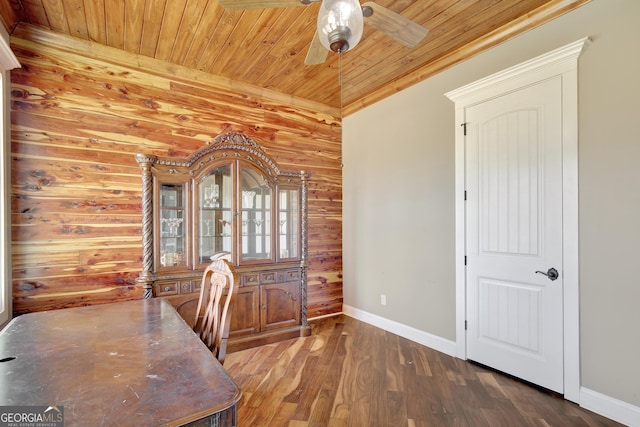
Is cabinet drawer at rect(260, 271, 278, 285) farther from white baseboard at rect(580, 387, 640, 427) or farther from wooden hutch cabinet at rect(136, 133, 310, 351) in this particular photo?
white baseboard at rect(580, 387, 640, 427)

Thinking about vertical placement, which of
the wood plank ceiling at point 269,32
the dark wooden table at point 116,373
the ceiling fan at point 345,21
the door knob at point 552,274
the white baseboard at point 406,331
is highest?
the wood plank ceiling at point 269,32

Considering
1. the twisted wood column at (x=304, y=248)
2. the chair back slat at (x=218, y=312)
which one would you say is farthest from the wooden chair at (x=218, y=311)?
the twisted wood column at (x=304, y=248)

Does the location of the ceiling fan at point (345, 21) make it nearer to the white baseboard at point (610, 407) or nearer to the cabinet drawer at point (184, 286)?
the cabinet drawer at point (184, 286)

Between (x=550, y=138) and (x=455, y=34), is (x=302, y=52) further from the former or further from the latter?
(x=550, y=138)

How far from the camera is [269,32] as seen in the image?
8.43 feet

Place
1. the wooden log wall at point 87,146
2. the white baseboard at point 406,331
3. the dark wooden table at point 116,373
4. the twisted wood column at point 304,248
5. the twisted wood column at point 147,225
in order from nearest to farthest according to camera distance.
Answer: the dark wooden table at point 116,373 → the wooden log wall at point 87,146 → the twisted wood column at point 147,225 → the white baseboard at point 406,331 → the twisted wood column at point 304,248

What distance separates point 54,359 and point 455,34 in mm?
3423

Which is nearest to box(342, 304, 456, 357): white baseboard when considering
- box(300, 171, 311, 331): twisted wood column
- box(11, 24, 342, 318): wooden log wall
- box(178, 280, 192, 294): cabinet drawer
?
box(300, 171, 311, 331): twisted wood column

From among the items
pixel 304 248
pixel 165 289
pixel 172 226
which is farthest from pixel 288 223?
pixel 165 289

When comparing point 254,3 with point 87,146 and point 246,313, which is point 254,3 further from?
point 246,313

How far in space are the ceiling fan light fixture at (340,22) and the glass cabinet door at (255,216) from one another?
2.00 m

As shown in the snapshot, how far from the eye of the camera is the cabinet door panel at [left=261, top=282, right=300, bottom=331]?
10.6 feet

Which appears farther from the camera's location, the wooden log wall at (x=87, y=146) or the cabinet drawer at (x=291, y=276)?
the cabinet drawer at (x=291, y=276)

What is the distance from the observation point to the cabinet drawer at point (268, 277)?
321 cm
